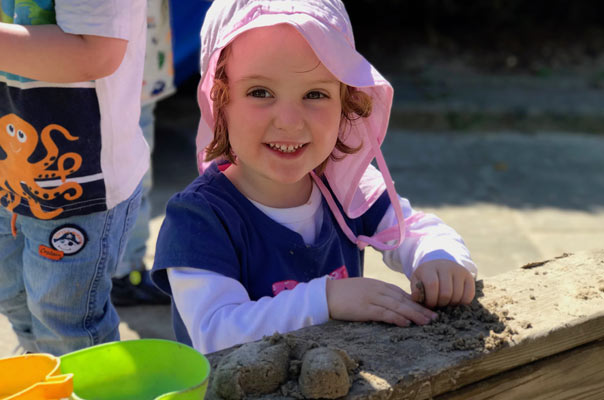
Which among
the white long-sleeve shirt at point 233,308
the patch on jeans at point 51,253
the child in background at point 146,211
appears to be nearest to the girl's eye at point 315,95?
the white long-sleeve shirt at point 233,308

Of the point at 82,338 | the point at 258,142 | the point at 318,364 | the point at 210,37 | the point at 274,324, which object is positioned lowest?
the point at 82,338

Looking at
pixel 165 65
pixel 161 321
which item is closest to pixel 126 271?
pixel 161 321

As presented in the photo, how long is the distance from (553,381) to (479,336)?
0.27 meters

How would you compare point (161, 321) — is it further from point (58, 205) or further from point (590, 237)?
point (590, 237)

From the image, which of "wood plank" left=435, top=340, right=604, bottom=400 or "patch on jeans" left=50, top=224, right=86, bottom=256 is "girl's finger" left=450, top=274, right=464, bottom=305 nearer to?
"wood plank" left=435, top=340, right=604, bottom=400

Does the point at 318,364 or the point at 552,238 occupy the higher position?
the point at 318,364

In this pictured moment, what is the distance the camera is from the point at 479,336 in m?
1.52

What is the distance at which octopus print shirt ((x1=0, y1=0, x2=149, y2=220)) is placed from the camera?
6.24 ft

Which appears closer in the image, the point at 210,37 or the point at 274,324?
the point at 274,324

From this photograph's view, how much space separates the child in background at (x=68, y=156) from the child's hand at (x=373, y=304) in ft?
2.40

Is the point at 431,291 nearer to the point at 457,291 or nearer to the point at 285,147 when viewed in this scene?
the point at 457,291

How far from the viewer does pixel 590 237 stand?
161 inches

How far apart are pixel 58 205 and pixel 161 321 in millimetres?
1128

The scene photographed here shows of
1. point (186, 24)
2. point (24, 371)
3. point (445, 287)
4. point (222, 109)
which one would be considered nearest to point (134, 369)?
point (24, 371)
